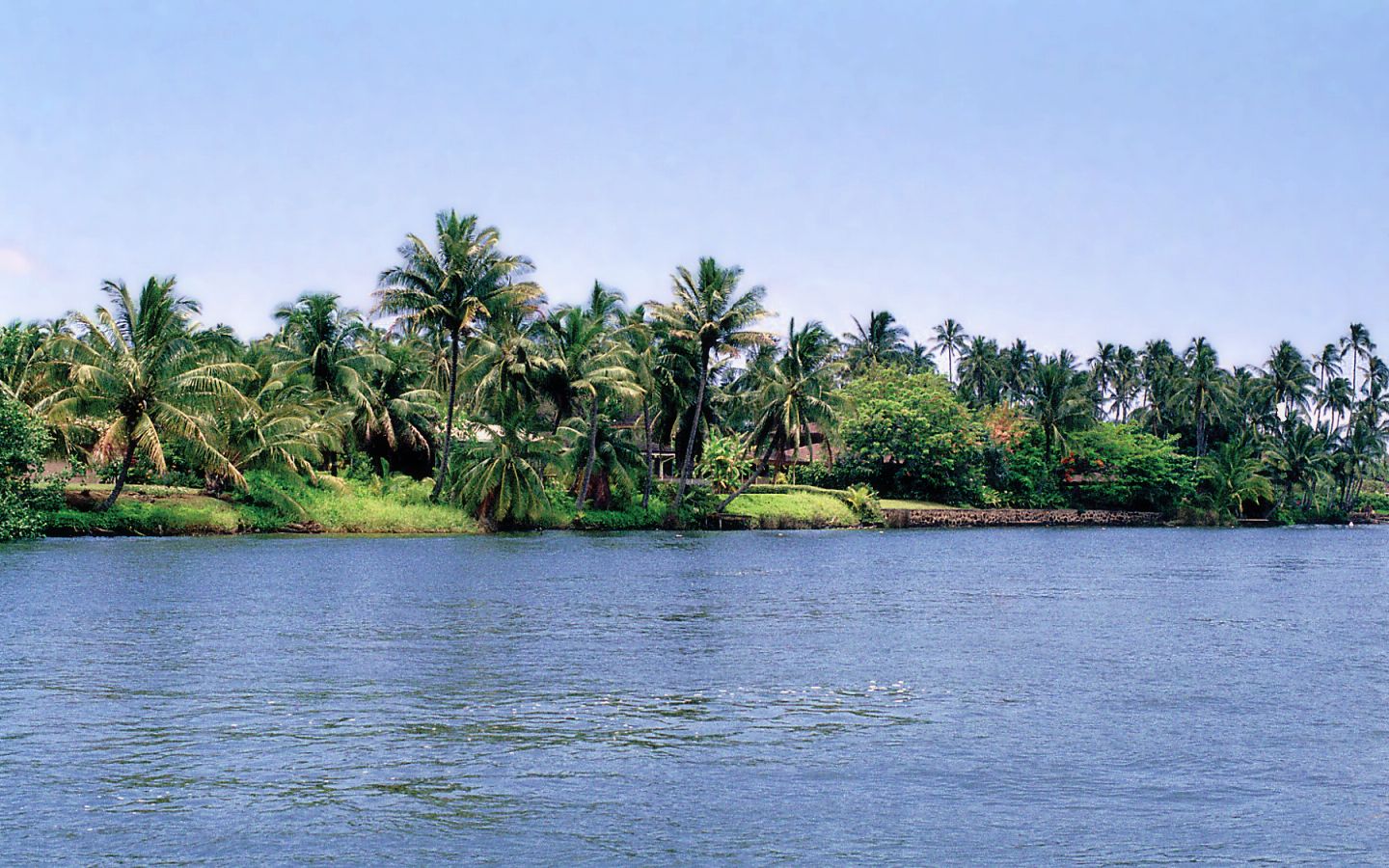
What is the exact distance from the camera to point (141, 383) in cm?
4969

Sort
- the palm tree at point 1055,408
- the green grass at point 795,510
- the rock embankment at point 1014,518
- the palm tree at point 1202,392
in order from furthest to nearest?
the palm tree at point 1202,392 < the palm tree at point 1055,408 < the rock embankment at point 1014,518 < the green grass at point 795,510

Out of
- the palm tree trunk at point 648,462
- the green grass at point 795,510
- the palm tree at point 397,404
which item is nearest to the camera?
the palm tree at point 397,404

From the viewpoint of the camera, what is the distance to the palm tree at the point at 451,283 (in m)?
60.2

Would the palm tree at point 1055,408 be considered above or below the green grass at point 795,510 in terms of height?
above

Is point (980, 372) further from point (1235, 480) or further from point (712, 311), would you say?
point (712, 311)

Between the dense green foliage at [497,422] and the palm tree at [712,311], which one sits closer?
the dense green foliage at [497,422]

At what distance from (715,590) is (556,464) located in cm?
2993

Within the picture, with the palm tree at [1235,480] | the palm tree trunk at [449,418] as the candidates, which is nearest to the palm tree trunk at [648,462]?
the palm tree trunk at [449,418]

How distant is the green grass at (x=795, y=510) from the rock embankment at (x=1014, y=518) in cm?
482

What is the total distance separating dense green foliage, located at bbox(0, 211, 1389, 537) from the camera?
1981 inches

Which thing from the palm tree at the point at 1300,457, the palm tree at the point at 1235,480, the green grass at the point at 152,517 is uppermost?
the palm tree at the point at 1300,457

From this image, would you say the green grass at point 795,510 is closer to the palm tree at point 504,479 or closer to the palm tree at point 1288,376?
the palm tree at point 504,479

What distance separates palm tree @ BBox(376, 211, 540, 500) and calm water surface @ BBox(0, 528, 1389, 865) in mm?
28989

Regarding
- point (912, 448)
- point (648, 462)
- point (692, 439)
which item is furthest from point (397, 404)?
point (912, 448)
